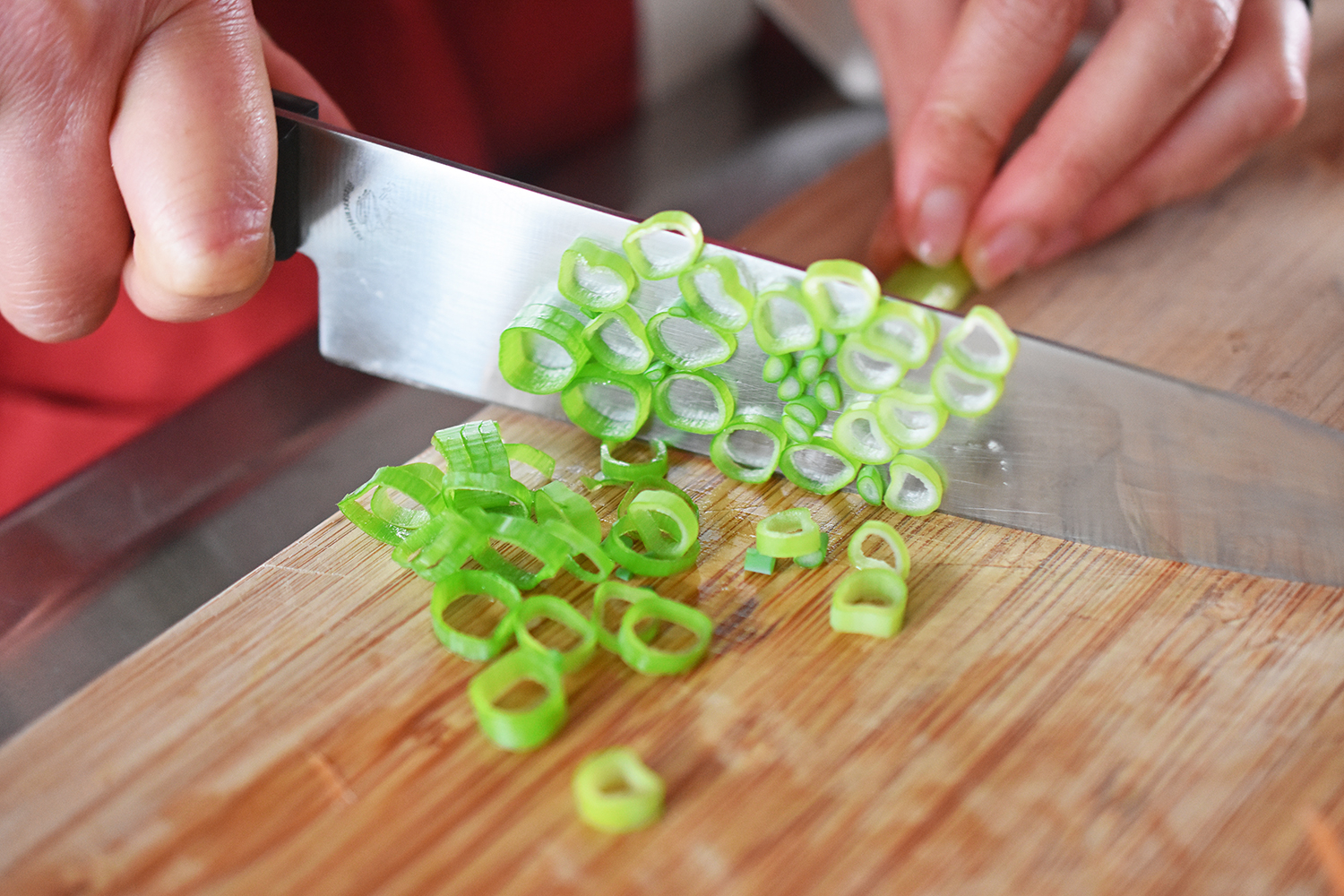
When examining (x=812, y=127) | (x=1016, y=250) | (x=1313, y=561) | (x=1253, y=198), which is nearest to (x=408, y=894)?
(x=1313, y=561)

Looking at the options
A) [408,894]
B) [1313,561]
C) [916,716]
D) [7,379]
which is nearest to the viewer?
[408,894]

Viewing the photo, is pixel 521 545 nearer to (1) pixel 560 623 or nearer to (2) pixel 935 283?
(1) pixel 560 623

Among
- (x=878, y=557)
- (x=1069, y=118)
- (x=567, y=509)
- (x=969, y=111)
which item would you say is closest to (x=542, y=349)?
(x=567, y=509)

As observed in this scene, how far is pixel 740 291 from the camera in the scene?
3.22ft

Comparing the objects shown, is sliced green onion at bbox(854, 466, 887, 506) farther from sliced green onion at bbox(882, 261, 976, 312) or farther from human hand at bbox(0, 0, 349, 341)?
human hand at bbox(0, 0, 349, 341)

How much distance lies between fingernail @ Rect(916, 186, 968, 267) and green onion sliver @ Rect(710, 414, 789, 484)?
1.37 feet

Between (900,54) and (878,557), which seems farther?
(900,54)

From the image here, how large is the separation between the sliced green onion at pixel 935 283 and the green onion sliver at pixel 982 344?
0.41 metres

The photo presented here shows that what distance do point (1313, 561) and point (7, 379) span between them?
62.6 inches

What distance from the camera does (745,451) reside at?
1134mm

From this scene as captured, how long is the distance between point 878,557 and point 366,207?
62 centimetres

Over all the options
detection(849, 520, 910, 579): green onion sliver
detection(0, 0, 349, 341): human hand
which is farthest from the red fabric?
detection(849, 520, 910, 579): green onion sliver

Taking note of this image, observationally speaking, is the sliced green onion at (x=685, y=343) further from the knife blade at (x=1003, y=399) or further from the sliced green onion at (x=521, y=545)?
the sliced green onion at (x=521, y=545)

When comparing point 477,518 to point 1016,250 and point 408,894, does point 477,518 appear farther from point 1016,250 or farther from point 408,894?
point 1016,250
